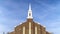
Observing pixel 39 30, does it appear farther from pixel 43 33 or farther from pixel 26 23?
pixel 26 23

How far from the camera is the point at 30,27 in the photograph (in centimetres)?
4056

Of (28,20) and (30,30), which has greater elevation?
(28,20)

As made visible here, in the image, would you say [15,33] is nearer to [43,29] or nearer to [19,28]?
[19,28]

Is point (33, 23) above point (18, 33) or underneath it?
above

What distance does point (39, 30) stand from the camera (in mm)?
41281

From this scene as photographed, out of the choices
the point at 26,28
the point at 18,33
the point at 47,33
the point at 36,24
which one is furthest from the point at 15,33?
the point at 47,33

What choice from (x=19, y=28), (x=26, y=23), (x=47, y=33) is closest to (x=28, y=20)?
(x=26, y=23)

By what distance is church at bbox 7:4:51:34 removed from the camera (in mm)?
40656

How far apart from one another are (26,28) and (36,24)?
10.7 feet

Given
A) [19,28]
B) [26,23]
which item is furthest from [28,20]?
[19,28]

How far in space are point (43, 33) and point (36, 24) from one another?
3585 mm

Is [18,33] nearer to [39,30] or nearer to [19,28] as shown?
[19,28]

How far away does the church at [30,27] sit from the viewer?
4066 cm

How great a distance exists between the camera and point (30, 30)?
132ft
